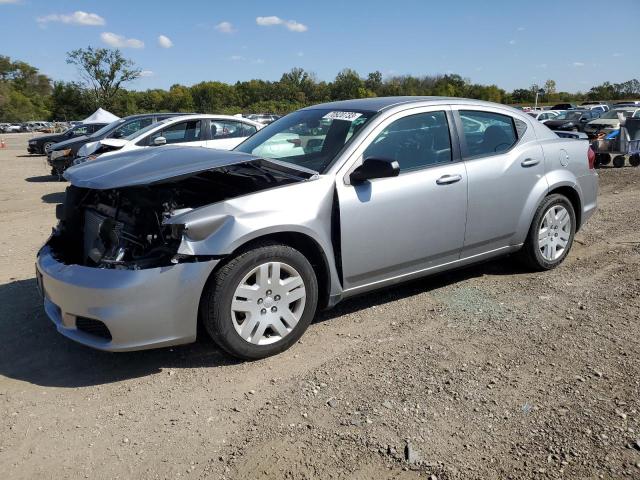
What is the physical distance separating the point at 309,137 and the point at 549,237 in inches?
98.1

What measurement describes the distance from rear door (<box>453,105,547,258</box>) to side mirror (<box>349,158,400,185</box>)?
91 cm

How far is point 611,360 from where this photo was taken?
133 inches

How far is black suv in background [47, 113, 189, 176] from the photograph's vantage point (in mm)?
11584

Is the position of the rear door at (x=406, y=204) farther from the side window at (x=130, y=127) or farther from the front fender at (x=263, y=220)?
the side window at (x=130, y=127)

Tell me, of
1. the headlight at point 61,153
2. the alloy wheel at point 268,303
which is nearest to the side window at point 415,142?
the alloy wheel at point 268,303

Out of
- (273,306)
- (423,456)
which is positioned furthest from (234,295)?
(423,456)

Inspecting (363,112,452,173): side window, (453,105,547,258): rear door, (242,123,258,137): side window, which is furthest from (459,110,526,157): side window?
(242,123,258,137): side window

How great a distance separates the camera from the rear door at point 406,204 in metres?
3.69

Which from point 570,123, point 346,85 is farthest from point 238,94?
point 570,123

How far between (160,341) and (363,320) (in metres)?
1.60

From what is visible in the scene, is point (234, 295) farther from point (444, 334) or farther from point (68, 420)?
point (444, 334)

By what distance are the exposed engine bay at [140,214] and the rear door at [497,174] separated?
4.99ft

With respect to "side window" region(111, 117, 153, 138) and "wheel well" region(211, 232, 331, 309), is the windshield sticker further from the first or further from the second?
"side window" region(111, 117, 153, 138)

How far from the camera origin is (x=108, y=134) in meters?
11.5
